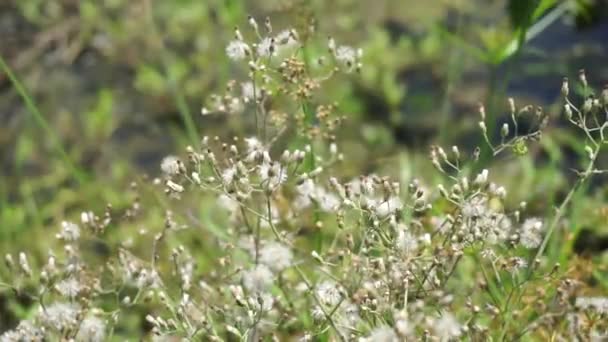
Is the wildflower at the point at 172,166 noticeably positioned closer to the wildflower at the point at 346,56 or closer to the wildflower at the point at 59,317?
the wildflower at the point at 59,317

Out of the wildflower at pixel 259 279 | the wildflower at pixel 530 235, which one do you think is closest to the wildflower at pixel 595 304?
the wildflower at pixel 530 235

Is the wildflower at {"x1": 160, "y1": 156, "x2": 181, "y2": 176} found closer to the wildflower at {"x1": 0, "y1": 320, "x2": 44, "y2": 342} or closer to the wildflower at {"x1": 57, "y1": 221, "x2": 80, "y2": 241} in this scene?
the wildflower at {"x1": 57, "y1": 221, "x2": 80, "y2": 241}

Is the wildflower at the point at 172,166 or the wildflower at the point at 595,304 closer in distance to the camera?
the wildflower at the point at 595,304

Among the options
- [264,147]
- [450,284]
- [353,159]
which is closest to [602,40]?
[353,159]

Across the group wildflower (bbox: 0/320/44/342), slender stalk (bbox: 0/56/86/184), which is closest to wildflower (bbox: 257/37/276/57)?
wildflower (bbox: 0/320/44/342)

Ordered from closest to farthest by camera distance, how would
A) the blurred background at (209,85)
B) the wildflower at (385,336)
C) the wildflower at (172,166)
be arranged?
the wildflower at (385,336)
the wildflower at (172,166)
the blurred background at (209,85)

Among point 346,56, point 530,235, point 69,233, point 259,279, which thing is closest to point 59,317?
point 69,233

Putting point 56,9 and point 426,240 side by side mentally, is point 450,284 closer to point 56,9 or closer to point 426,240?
point 426,240
